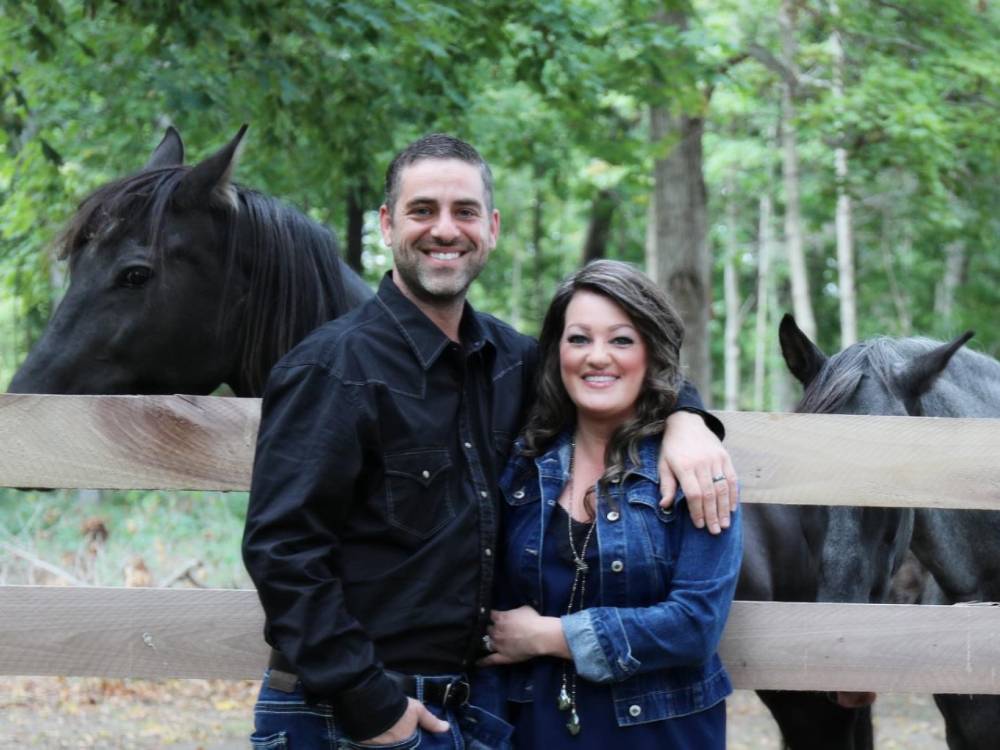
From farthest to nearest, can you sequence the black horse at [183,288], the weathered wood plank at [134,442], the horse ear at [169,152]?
the horse ear at [169,152] → the black horse at [183,288] → the weathered wood plank at [134,442]

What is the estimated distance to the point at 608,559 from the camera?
2.37 metres

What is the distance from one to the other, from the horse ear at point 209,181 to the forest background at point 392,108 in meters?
0.57

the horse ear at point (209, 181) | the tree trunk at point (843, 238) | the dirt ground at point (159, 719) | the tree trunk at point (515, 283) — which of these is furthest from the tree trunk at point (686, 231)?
the tree trunk at point (515, 283)

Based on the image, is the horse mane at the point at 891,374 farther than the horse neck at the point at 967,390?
No

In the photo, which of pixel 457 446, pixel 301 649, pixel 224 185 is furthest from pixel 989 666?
pixel 224 185

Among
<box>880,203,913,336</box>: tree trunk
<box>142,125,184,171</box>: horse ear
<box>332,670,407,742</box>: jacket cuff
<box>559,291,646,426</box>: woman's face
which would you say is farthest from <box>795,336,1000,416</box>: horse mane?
<box>880,203,913,336</box>: tree trunk

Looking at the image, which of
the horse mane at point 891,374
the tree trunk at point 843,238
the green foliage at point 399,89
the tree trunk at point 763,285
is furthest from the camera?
the tree trunk at point 763,285

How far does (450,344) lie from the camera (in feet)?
8.02

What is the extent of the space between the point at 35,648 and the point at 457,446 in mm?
1245

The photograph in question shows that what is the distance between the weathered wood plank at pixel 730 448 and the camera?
278 centimetres

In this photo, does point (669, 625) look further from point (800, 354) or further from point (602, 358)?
point (800, 354)

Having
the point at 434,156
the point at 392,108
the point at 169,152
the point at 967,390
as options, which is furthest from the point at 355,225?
the point at 434,156

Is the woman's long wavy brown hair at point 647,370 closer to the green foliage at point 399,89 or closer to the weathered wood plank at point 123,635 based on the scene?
the weathered wood plank at point 123,635

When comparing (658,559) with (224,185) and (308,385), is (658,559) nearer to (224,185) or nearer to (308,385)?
(308,385)
